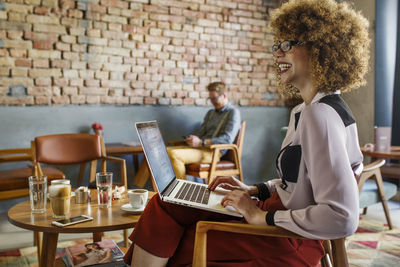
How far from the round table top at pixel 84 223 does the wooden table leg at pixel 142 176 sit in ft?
6.59

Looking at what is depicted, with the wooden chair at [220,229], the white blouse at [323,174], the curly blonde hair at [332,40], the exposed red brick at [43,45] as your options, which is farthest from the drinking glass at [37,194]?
the exposed red brick at [43,45]

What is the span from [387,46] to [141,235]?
12.9 feet

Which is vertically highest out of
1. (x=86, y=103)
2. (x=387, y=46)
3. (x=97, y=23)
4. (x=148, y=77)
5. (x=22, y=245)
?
(x=97, y=23)

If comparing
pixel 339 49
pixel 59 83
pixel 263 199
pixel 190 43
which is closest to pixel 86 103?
pixel 59 83

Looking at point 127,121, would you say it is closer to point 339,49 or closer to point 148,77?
point 148,77

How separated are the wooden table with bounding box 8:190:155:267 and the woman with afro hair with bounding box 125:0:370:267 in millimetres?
286

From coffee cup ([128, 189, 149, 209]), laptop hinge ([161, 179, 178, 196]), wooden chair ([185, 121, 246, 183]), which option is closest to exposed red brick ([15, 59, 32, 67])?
wooden chair ([185, 121, 246, 183])

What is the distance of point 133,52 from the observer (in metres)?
4.19

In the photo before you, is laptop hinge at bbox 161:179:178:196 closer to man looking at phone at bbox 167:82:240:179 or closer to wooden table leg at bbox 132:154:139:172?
man looking at phone at bbox 167:82:240:179

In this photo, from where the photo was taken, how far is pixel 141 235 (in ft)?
4.15

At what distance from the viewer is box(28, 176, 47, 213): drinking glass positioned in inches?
69.4

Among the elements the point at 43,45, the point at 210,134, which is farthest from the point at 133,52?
the point at 210,134

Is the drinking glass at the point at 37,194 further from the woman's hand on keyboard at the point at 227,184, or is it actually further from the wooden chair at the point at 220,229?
the wooden chair at the point at 220,229

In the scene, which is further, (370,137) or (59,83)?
(370,137)
